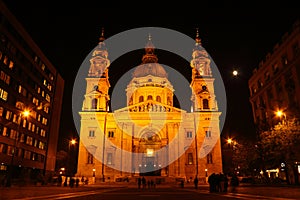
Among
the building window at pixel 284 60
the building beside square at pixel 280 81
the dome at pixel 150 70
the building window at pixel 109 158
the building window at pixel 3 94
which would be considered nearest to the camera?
the building beside square at pixel 280 81

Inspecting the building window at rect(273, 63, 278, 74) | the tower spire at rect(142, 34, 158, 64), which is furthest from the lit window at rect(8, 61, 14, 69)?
the building window at rect(273, 63, 278, 74)

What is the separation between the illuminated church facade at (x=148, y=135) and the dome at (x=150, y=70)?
15.0 metres

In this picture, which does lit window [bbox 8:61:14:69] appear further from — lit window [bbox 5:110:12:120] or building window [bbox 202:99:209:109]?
building window [bbox 202:99:209:109]

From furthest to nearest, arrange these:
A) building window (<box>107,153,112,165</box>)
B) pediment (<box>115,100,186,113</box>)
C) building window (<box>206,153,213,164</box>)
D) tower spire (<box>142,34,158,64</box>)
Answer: tower spire (<box>142,34,158,64</box>)
pediment (<box>115,100,186,113</box>)
building window (<box>206,153,213,164</box>)
building window (<box>107,153,112,165</box>)

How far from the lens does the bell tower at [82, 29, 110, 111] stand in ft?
187

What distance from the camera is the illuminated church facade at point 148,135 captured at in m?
54.2

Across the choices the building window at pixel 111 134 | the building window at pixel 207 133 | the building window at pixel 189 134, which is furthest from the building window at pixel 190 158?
the building window at pixel 111 134

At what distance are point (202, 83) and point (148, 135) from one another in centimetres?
1595

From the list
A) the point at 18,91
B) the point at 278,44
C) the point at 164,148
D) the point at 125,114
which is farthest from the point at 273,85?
the point at 18,91

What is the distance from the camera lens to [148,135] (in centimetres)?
5812

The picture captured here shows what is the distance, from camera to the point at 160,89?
69938 millimetres

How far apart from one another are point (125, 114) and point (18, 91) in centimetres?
2071

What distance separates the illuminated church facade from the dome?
14972mm

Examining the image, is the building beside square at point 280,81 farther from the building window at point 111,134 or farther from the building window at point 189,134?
the building window at point 111,134
